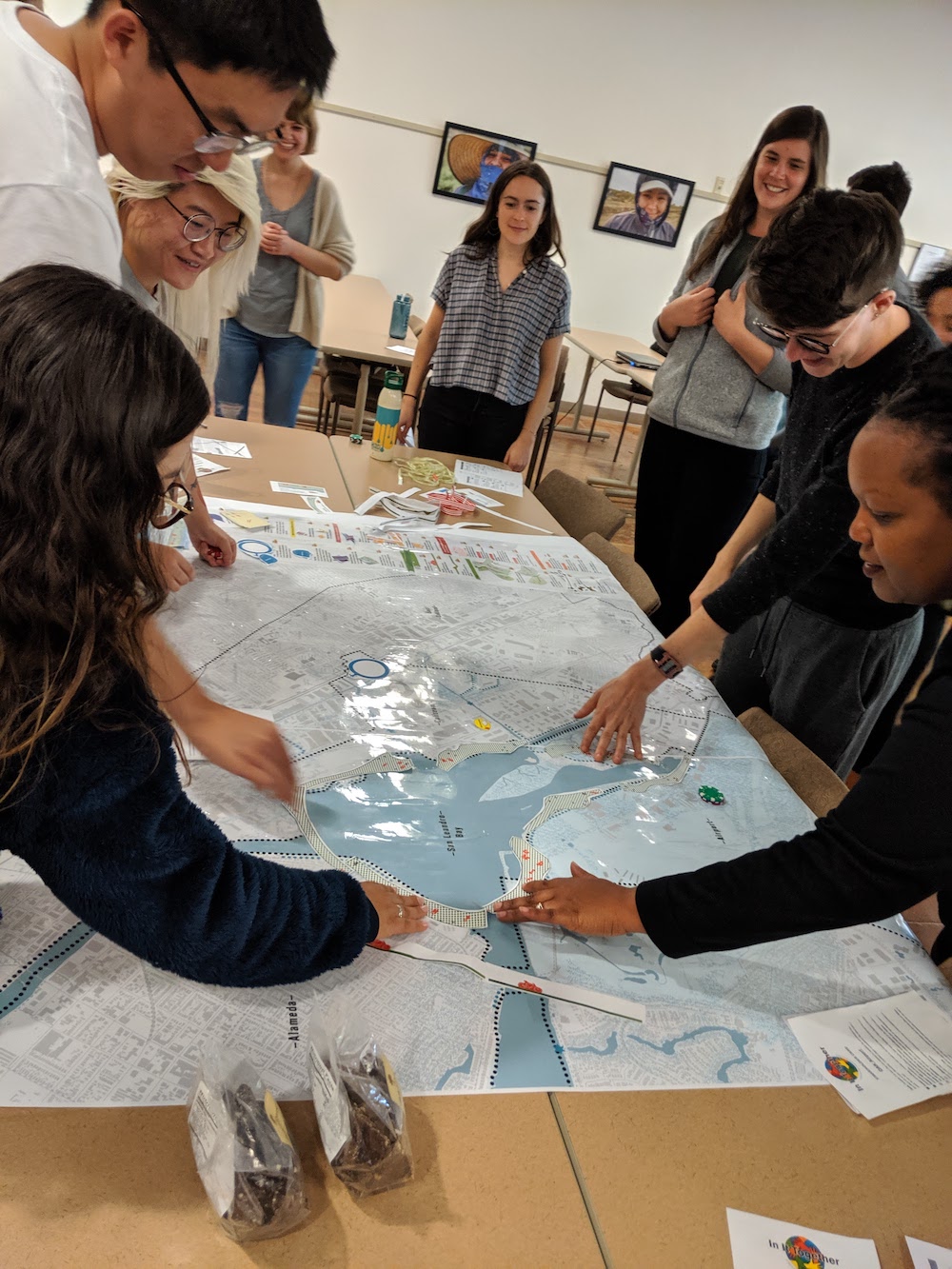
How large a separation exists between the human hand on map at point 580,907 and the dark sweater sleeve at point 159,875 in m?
0.21

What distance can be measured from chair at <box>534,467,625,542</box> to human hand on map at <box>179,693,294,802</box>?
148cm

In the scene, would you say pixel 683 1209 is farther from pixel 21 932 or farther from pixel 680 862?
pixel 21 932

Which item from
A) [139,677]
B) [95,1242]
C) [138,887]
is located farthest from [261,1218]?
[139,677]

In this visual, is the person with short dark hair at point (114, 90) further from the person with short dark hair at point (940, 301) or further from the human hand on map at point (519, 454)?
the human hand on map at point (519, 454)

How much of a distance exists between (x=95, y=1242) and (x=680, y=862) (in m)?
0.75

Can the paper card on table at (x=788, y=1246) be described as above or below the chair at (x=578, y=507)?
below

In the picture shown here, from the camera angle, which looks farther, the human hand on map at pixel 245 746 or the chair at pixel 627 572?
the chair at pixel 627 572

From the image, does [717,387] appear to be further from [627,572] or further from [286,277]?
[286,277]

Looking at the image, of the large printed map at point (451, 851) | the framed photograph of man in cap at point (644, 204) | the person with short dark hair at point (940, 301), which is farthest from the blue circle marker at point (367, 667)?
the framed photograph of man in cap at point (644, 204)

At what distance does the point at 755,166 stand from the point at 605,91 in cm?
430

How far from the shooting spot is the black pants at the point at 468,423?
2.66 metres

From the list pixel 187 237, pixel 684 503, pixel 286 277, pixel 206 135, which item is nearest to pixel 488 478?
pixel 684 503

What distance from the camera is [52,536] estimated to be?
617mm

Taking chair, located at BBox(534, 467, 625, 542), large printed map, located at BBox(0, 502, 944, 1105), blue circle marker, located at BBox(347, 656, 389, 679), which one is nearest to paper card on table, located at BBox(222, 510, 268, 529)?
large printed map, located at BBox(0, 502, 944, 1105)
